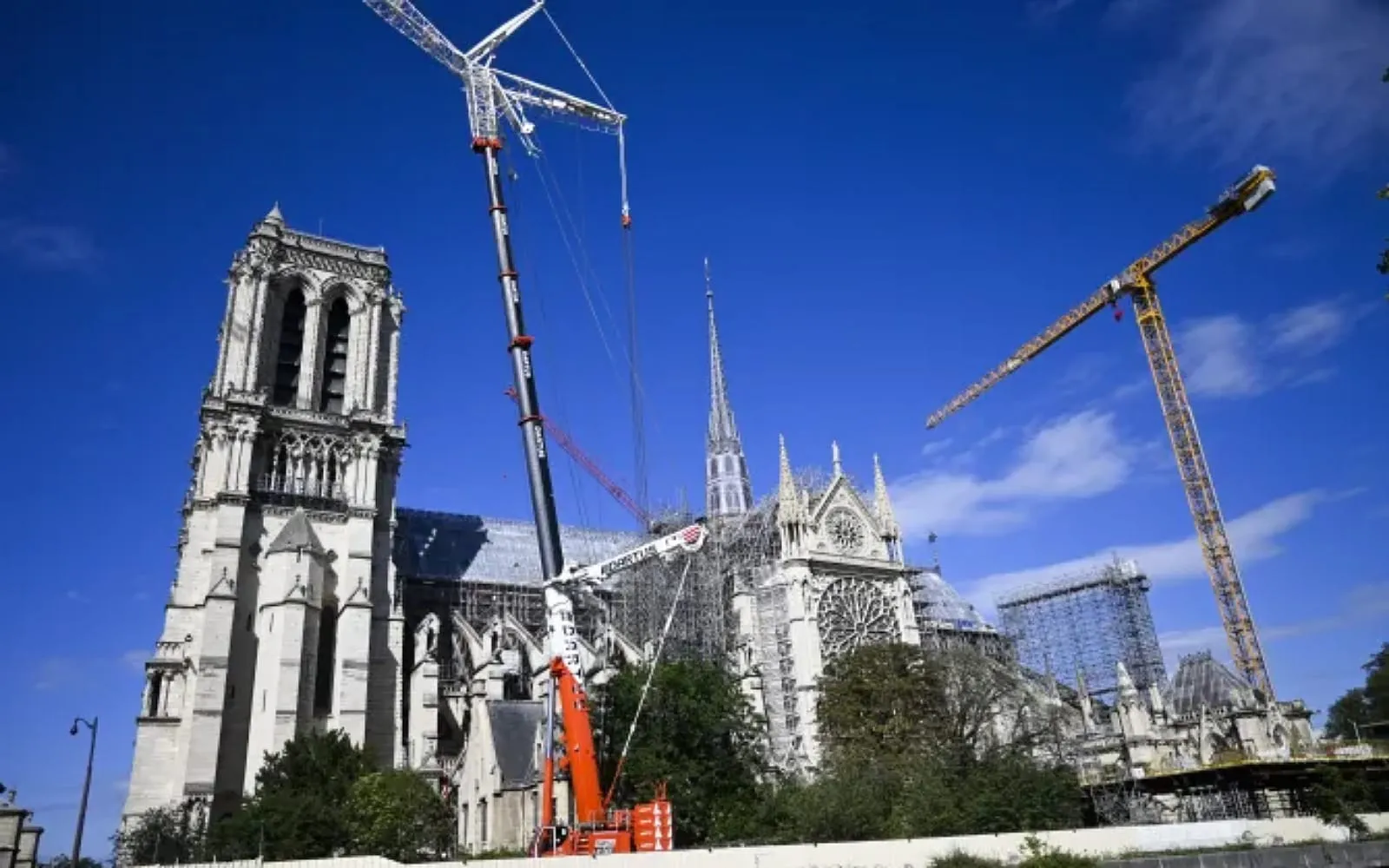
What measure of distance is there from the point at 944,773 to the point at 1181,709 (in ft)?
102

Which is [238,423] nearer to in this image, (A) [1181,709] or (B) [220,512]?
(B) [220,512]

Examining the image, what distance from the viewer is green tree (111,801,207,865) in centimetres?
3153

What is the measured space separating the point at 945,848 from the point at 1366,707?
7085 cm

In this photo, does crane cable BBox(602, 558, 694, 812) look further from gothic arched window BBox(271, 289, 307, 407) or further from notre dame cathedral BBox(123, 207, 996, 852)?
gothic arched window BBox(271, 289, 307, 407)

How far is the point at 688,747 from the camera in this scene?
34.7 metres

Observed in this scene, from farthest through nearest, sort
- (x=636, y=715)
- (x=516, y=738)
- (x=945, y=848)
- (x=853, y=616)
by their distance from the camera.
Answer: (x=853, y=616), (x=516, y=738), (x=636, y=715), (x=945, y=848)

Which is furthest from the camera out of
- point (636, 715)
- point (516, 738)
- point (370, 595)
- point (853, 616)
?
point (853, 616)

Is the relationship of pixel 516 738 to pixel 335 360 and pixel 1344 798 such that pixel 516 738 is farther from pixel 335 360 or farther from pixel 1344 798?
pixel 1344 798

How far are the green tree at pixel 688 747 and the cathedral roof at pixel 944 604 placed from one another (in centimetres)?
3137

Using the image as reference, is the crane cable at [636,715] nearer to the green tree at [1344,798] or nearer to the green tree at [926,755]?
the green tree at [926,755]

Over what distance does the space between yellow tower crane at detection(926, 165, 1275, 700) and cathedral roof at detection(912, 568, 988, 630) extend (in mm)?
16499

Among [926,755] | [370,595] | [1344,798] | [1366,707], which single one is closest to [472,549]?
[370,595]

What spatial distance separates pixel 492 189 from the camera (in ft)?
118

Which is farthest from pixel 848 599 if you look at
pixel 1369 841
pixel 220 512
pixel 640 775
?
pixel 220 512
